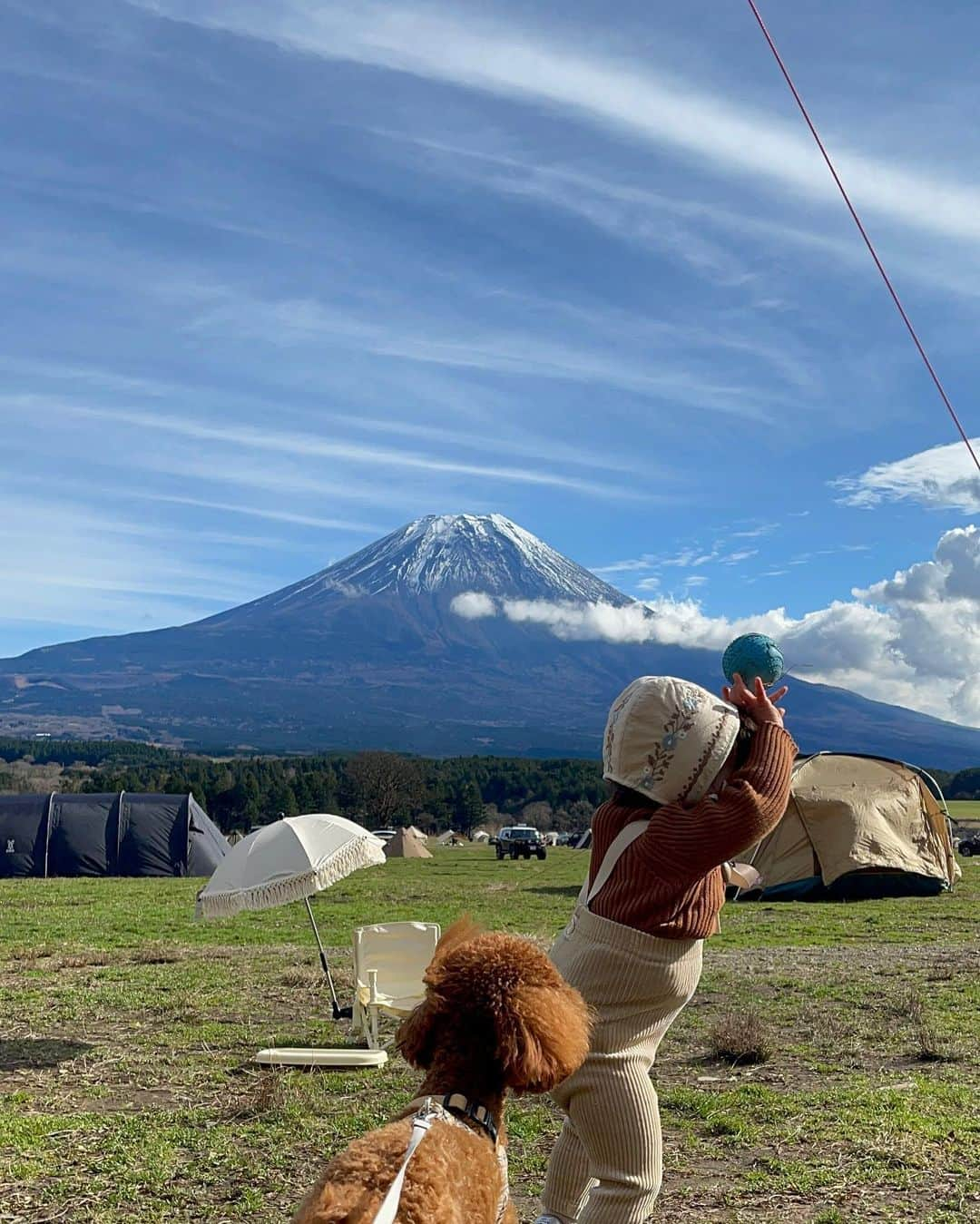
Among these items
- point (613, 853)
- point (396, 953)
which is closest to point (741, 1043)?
point (396, 953)

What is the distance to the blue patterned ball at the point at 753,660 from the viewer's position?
3547 millimetres

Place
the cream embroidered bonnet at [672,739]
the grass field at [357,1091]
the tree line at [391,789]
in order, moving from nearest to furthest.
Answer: the cream embroidered bonnet at [672,739] → the grass field at [357,1091] → the tree line at [391,789]

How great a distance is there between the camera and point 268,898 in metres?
7.42

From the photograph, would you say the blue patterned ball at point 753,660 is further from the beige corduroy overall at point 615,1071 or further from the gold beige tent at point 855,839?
the gold beige tent at point 855,839

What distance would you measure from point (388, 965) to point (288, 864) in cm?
104

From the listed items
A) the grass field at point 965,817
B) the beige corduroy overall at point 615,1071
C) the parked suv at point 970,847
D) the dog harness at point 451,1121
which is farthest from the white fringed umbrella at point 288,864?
the parked suv at point 970,847

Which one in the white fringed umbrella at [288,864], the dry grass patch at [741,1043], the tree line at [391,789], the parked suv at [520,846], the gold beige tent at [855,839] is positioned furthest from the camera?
the tree line at [391,789]

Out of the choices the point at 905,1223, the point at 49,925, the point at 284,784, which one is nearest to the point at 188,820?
the point at 49,925

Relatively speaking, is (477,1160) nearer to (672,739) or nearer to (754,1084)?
(672,739)

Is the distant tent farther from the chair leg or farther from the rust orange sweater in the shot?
the rust orange sweater

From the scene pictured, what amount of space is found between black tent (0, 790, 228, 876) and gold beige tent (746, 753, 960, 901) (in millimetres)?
14040

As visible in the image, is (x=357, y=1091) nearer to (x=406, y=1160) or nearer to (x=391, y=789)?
(x=406, y=1160)

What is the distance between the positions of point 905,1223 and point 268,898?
4.50m

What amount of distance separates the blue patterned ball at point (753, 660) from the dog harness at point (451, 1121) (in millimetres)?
1518
